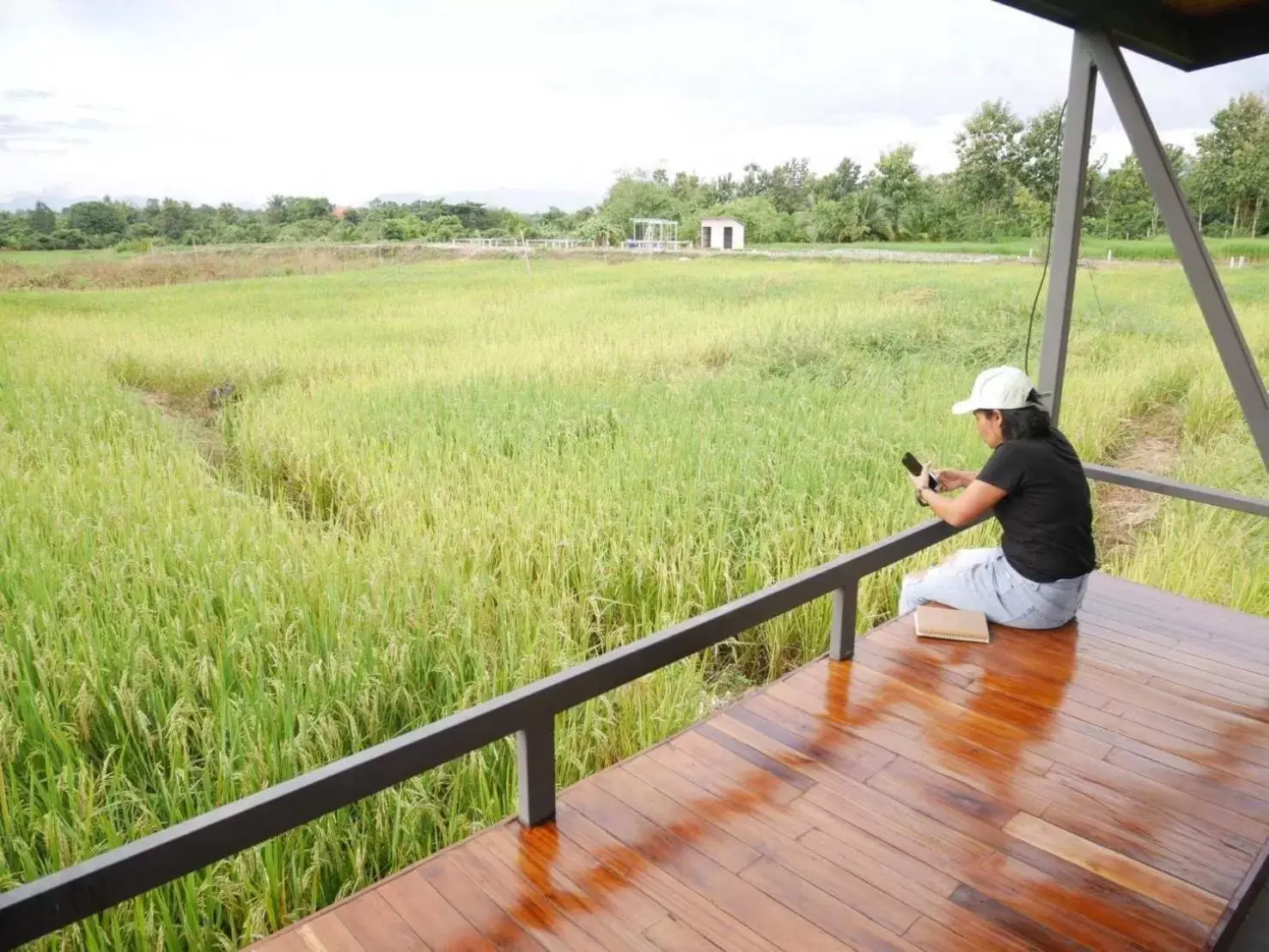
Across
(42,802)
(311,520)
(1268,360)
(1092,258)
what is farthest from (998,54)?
(42,802)

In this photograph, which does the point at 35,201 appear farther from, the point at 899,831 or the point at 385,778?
the point at 899,831

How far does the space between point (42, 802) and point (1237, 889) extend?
224 cm

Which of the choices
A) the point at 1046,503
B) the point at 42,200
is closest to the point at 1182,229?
the point at 1046,503

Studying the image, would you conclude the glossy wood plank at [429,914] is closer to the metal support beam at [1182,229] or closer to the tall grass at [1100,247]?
the metal support beam at [1182,229]

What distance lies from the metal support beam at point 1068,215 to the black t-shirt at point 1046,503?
0.68 m

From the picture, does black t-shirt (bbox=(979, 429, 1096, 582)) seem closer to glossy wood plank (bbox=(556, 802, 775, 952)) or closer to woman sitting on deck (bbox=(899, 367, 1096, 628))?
woman sitting on deck (bbox=(899, 367, 1096, 628))

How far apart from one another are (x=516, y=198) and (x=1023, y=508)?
108 inches

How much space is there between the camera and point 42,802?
1657 mm

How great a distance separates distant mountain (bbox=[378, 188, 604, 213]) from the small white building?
937mm

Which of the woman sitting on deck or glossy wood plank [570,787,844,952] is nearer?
Answer: glossy wood plank [570,787,844,952]

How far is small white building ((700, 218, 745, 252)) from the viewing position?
16.8 feet

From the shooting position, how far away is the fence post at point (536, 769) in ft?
4.94

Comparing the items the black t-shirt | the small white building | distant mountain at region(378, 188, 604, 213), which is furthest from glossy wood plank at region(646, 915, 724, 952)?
the small white building

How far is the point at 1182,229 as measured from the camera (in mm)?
2426
